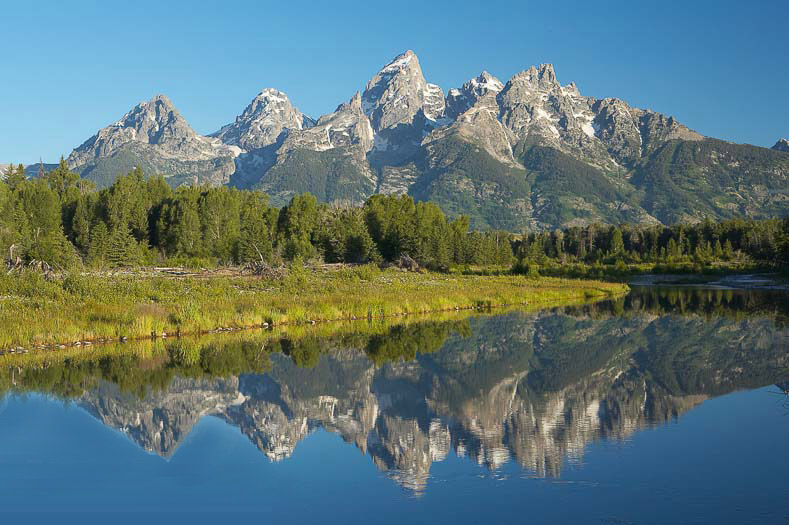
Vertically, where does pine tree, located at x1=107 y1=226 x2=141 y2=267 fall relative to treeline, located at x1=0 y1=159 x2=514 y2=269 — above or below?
below

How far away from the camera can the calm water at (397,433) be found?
13.7 meters

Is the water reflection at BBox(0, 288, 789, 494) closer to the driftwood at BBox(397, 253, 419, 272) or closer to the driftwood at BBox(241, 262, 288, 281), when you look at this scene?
the driftwood at BBox(241, 262, 288, 281)

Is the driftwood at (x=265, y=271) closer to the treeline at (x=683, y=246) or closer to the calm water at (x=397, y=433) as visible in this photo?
the calm water at (x=397, y=433)

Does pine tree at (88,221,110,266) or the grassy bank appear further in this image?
pine tree at (88,221,110,266)

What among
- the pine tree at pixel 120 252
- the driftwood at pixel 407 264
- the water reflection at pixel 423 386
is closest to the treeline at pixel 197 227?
the pine tree at pixel 120 252

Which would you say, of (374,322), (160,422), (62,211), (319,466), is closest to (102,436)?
(160,422)

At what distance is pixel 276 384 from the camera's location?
85.1 feet

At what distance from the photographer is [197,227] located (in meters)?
95.2

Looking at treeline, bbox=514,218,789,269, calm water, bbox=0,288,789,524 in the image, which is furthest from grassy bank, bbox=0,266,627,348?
treeline, bbox=514,218,789,269

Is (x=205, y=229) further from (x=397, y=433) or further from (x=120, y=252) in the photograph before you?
(x=397, y=433)

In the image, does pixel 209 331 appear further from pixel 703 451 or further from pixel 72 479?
pixel 703 451

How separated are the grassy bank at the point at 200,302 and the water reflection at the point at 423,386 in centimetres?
292

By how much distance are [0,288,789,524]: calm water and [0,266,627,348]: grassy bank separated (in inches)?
112

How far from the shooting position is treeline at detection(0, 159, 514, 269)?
267 ft
